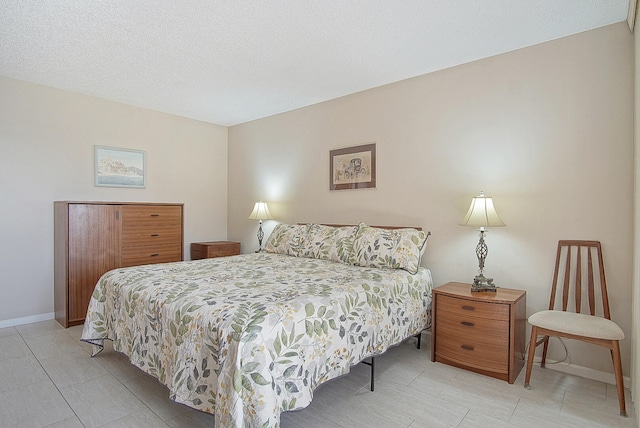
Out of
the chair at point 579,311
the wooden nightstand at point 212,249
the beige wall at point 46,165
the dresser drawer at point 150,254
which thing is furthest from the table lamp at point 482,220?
the beige wall at point 46,165

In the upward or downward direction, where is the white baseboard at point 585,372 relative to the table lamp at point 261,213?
downward

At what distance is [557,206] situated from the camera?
259cm

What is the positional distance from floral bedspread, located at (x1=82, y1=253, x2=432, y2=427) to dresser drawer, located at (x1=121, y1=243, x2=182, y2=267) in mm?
1322

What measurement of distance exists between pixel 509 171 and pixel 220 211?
4.10 meters

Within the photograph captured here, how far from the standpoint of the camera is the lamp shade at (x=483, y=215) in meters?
2.63

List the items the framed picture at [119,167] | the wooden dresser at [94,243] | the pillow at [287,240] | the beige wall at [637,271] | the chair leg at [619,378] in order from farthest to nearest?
the framed picture at [119,167] → the pillow at [287,240] → the wooden dresser at [94,243] → the chair leg at [619,378] → the beige wall at [637,271]

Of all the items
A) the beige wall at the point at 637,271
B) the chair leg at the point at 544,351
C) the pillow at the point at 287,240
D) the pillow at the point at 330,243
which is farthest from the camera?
the pillow at the point at 287,240

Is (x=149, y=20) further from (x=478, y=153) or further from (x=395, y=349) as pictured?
(x=395, y=349)

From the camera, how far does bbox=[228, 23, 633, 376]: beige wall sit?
2.38 meters

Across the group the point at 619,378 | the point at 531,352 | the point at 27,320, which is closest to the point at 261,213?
the point at 27,320

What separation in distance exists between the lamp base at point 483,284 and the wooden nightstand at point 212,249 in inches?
131

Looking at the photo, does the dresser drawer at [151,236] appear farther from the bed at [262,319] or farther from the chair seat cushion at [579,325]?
the chair seat cushion at [579,325]

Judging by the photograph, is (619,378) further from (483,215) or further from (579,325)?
(483,215)

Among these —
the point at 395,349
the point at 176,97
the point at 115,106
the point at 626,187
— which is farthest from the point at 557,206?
the point at 115,106
